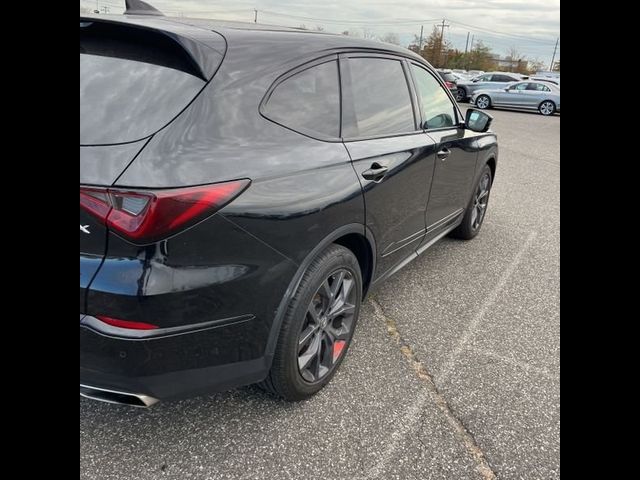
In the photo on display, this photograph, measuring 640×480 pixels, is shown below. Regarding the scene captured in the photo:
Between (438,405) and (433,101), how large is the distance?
217cm

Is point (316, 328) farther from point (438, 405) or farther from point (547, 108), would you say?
point (547, 108)

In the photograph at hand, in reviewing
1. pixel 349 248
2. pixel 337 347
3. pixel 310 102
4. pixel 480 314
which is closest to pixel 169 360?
pixel 337 347

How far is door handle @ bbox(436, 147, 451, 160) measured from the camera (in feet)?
11.1

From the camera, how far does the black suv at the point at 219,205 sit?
1.65 meters

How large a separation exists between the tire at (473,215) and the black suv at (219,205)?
2129 millimetres

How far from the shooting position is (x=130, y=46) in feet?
6.40

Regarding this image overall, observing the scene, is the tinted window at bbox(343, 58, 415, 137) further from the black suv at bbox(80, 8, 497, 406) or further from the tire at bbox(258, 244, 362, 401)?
the tire at bbox(258, 244, 362, 401)

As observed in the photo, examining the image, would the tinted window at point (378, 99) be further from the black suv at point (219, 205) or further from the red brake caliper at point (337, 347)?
the red brake caliper at point (337, 347)

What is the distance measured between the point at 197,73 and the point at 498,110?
21806 mm

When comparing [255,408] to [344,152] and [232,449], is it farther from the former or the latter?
[344,152]

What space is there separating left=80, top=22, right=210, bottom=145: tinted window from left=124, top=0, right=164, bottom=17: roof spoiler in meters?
0.66

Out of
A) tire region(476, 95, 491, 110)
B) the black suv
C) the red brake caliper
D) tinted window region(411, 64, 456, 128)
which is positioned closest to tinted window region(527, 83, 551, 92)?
tire region(476, 95, 491, 110)
